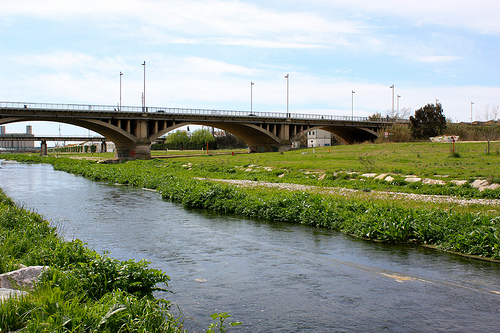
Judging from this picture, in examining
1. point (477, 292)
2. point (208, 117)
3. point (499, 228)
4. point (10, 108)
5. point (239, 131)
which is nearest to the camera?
point (477, 292)

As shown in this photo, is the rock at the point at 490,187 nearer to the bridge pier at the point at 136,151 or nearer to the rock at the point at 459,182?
the rock at the point at 459,182

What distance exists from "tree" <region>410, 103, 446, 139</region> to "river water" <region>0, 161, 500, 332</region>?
224 ft

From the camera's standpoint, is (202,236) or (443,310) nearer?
(443,310)

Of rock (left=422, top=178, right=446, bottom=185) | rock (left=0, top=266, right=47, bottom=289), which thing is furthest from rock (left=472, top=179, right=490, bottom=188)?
rock (left=0, top=266, right=47, bottom=289)

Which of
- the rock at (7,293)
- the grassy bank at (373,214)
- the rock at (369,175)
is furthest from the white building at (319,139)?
the rock at (7,293)

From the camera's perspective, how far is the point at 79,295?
7.38 metres

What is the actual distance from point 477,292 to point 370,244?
4.35 meters

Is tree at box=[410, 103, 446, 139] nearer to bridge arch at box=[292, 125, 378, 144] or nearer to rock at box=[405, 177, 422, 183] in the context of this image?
bridge arch at box=[292, 125, 378, 144]

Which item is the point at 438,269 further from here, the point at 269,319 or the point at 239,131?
the point at 239,131

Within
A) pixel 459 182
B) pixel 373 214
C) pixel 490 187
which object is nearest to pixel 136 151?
pixel 459 182

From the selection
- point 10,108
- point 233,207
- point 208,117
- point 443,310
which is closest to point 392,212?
point 443,310

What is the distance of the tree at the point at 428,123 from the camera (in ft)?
257

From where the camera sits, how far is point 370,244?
13398 millimetres

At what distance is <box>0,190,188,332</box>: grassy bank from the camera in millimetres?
6133
